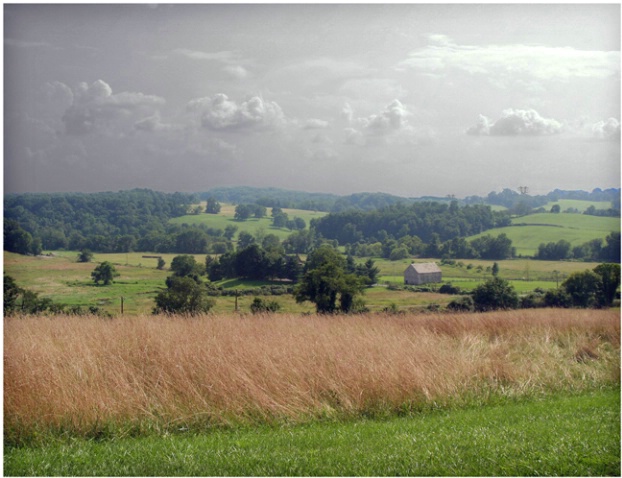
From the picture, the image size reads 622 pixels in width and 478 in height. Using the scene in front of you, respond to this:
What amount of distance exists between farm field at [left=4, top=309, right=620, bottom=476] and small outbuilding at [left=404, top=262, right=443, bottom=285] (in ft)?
27.1

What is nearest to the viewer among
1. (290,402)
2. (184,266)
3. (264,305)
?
(290,402)

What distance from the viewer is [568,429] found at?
608 centimetres

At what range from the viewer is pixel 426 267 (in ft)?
63.5

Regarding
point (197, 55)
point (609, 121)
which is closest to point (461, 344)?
point (197, 55)

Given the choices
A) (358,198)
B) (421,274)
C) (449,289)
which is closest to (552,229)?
(449,289)

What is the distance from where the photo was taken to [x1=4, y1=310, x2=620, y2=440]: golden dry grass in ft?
21.9

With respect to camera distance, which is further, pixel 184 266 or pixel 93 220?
pixel 184 266

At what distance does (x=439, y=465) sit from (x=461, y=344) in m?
5.83

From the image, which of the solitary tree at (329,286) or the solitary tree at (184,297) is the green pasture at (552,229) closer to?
the solitary tree at (329,286)

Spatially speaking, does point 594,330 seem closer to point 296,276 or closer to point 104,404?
point 296,276

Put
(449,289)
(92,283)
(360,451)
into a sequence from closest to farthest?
(360,451) → (92,283) → (449,289)

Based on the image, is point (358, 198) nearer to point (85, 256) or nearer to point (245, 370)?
point (85, 256)

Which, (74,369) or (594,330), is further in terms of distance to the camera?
(594,330)

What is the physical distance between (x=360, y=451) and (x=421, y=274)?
14285 millimetres
